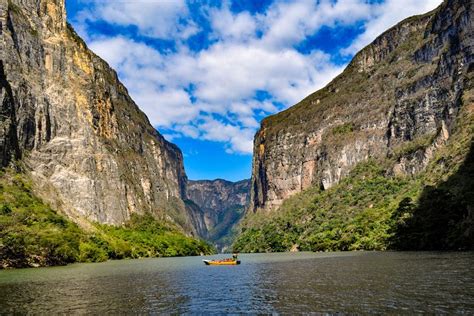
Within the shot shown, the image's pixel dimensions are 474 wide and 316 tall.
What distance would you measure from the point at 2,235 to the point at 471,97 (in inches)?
5154

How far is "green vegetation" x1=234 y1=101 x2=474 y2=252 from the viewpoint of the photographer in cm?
8572

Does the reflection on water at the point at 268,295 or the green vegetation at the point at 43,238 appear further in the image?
the green vegetation at the point at 43,238

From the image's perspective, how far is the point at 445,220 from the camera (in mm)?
87312

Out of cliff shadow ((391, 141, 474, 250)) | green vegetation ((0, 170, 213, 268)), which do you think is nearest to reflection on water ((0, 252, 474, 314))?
green vegetation ((0, 170, 213, 268))

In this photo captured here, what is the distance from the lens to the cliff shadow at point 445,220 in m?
80.2

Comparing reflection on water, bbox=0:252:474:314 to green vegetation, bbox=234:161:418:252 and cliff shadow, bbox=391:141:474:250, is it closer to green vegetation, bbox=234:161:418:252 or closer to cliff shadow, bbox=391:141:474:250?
cliff shadow, bbox=391:141:474:250

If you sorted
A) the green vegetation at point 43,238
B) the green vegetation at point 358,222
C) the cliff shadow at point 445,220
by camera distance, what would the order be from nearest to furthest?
the green vegetation at point 43,238, the cliff shadow at point 445,220, the green vegetation at point 358,222

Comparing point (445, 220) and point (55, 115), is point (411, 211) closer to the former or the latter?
point (445, 220)

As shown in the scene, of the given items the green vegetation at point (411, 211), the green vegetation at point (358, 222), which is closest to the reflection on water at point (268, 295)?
the green vegetation at point (411, 211)

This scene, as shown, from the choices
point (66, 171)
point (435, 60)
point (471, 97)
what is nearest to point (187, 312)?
point (66, 171)

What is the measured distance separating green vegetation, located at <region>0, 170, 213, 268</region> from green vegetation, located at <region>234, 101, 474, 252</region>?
64.2 meters

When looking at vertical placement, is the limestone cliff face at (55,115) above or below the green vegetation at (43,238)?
above

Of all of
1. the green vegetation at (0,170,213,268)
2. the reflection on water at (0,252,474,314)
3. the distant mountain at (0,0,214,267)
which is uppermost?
the distant mountain at (0,0,214,267)

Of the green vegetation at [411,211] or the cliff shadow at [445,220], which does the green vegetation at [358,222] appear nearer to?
the green vegetation at [411,211]
